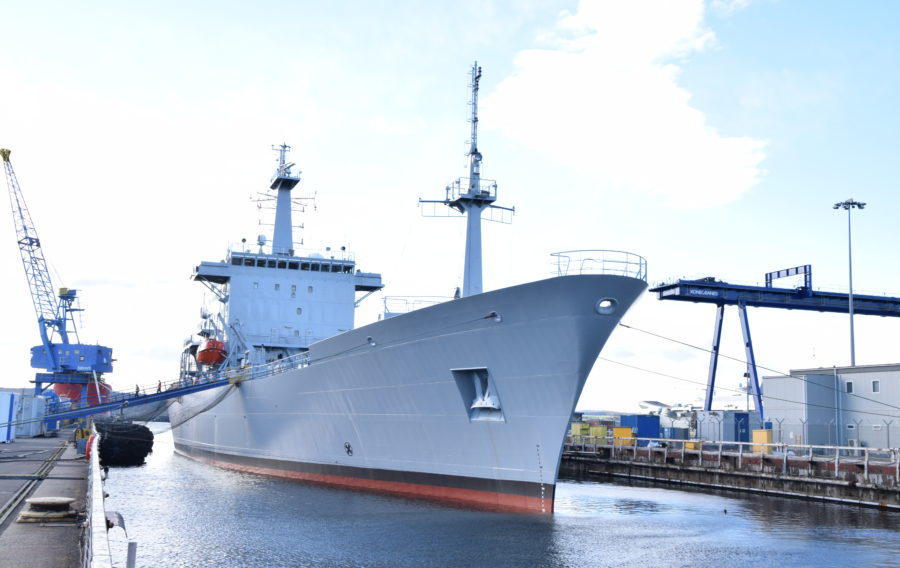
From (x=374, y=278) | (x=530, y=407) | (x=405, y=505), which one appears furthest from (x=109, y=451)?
(x=530, y=407)

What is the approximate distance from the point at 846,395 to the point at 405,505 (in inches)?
751

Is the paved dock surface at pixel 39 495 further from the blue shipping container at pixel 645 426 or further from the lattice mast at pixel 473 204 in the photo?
the blue shipping container at pixel 645 426

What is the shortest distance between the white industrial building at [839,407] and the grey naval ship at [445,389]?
1508 centimetres

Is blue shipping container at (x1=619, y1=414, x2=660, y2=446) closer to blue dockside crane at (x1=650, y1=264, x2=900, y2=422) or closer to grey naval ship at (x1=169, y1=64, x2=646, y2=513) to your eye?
blue dockside crane at (x1=650, y1=264, x2=900, y2=422)

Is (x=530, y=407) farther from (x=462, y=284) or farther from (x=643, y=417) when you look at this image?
(x=643, y=417)

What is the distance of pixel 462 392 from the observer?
16.4 m

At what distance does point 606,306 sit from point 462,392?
3.69m

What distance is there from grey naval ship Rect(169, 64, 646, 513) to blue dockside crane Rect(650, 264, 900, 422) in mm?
18750

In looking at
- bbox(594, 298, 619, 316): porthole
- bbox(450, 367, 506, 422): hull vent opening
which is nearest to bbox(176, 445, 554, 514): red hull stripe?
bbox(450, 367, 506, 422): hull vent opening

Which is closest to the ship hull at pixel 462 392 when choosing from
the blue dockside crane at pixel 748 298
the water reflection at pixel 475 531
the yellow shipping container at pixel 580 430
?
the water reflection at pixel 475 531

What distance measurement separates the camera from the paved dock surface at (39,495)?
7.36 m

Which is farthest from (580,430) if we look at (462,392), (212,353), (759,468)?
(462,392)

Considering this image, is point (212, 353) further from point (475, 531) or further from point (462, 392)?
point (475, 531)

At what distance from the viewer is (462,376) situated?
1647cm
